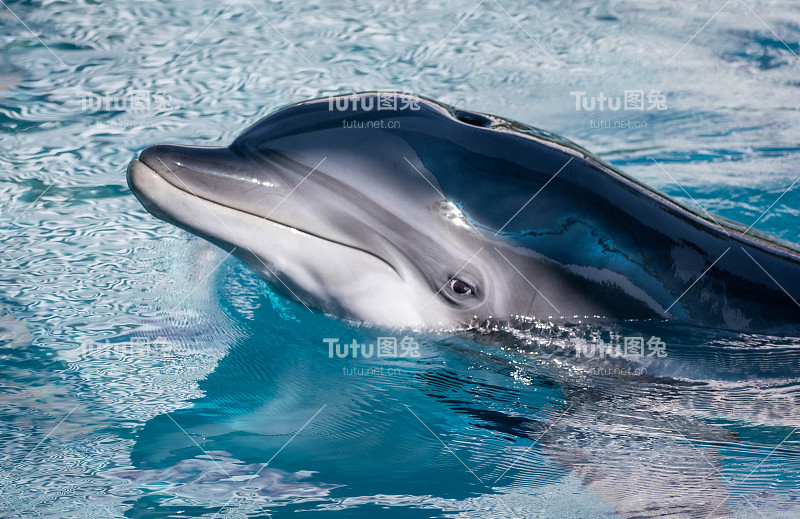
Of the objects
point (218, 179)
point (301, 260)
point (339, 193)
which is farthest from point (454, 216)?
point (218, 179)

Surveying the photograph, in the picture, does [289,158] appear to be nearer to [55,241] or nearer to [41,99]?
[55,241]

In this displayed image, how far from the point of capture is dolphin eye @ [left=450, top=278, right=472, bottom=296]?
427 centimetres

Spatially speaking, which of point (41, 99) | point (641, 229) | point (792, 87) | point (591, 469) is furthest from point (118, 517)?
point (792, 87)

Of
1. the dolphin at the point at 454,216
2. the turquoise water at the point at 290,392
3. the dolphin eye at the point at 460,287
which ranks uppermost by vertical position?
the dolphin at the point at 454,216

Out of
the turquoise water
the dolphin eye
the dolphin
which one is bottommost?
the turquoise water

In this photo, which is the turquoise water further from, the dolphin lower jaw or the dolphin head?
the dolphin head

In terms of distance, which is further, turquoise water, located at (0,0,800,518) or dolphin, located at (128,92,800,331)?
turquoise water, located at (0,0,800,518)

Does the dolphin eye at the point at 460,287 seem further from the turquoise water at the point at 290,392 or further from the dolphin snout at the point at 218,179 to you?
the dolphin snout at the point at 218,179

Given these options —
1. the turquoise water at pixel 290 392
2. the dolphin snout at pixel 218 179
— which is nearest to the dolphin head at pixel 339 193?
the dolphin snout at pixel 218 179

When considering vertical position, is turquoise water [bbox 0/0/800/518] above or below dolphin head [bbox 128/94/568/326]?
below

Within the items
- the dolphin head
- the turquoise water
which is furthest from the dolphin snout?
the turquoise water

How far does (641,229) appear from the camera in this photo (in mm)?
4109

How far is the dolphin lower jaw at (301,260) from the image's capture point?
4.09m

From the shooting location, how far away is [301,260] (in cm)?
422
